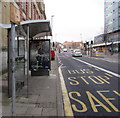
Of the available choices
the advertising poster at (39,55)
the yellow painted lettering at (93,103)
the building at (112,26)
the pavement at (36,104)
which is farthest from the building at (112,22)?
the pavement at (36,104)

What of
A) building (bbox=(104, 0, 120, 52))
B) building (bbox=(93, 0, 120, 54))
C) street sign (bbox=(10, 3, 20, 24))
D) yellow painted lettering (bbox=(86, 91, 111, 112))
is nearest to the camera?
street sign (bbox=(10, 3, 20, 24))

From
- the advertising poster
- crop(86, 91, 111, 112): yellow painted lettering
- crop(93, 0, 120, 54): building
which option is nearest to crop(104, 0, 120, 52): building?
crop(93, 0, 120, 54): building

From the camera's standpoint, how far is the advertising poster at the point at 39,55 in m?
8.02

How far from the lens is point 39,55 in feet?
26.7

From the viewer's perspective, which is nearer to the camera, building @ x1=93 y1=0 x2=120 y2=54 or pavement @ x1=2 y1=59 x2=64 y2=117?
pavement @ x1=2 y1=59 x2=64 y2=117

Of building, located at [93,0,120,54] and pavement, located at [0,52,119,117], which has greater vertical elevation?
building, located at [93,0,120,54]

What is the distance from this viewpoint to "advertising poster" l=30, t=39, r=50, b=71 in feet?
26.3

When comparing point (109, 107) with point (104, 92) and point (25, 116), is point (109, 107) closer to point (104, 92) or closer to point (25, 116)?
point (104, 92)

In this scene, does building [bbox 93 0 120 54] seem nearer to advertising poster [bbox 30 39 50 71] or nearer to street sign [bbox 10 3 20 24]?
advertising poster [bbox 30 39 50 71]

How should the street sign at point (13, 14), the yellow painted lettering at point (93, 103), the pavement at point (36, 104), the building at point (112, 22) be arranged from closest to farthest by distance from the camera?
1. the street sign at point (13, 14)
2. the pavement at point (36, 104)
3. the yellow painted lettering at point (93, 103)
4. the building at point (112, 22)

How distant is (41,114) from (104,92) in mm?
2876

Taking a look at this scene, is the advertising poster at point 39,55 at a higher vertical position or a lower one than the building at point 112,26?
lower

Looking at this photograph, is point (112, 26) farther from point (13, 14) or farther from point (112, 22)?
point (13, 14)

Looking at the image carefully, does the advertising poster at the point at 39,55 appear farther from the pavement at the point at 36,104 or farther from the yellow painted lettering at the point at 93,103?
the yellow painted lettering at the point at 93,103
